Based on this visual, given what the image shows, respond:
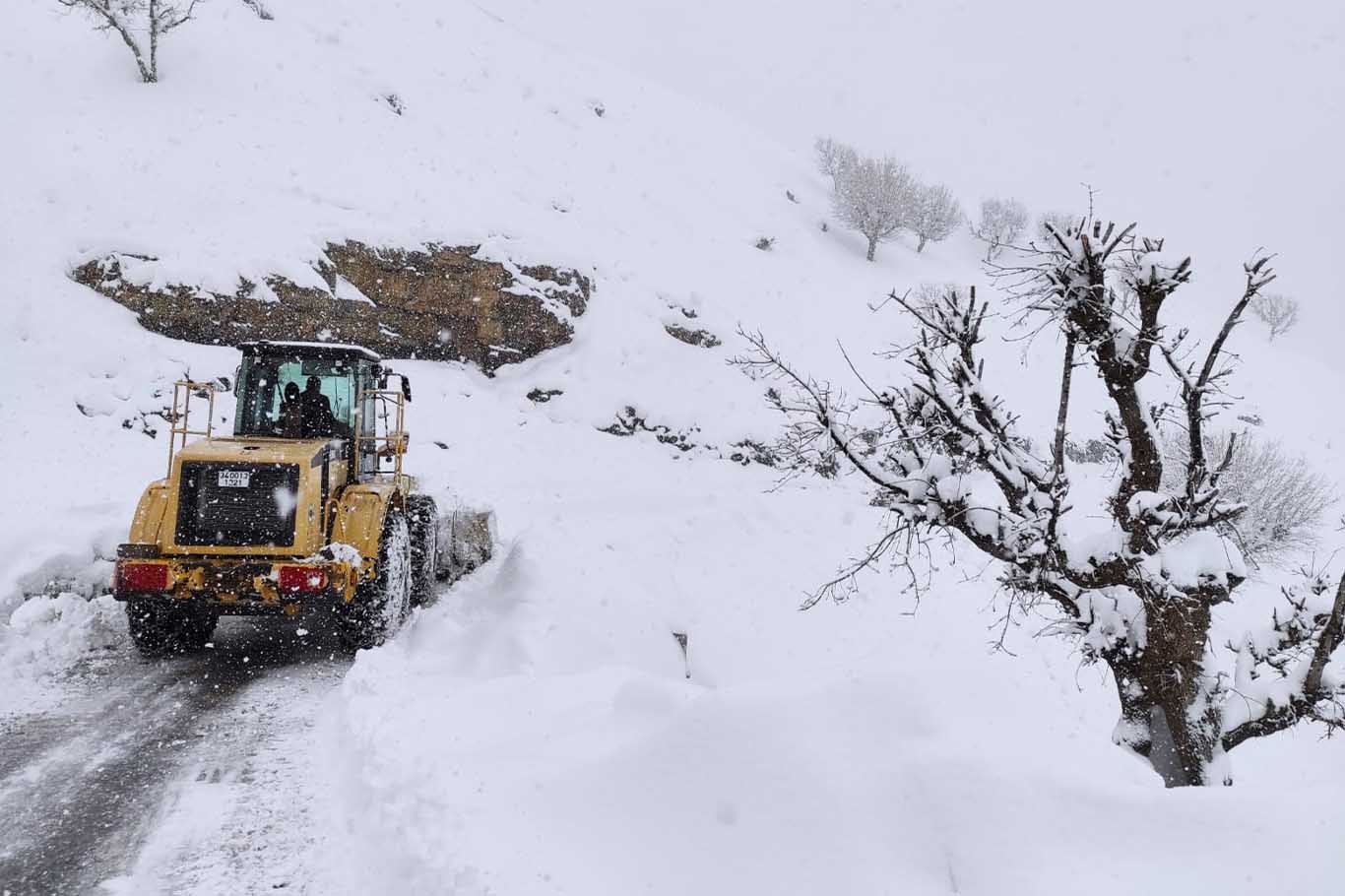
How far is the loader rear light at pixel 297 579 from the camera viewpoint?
6.69m

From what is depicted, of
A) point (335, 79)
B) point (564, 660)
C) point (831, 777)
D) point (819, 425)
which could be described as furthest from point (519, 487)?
point (335, 79)

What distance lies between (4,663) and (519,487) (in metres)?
8.94

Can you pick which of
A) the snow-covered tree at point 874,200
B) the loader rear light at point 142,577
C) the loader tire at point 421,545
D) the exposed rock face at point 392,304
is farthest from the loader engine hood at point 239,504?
the snow-covered tree at point 874,200

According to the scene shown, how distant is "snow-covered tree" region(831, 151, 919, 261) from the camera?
37156 millimetres

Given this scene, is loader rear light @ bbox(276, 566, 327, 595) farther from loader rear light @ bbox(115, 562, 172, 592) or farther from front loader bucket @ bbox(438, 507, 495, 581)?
front loader bucket @ bbox(438, 507, 495, 581)

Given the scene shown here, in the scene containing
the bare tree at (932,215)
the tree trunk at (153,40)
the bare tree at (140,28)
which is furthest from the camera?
the bare tree at (932,215)

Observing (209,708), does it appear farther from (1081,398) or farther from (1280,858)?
(1081,398)

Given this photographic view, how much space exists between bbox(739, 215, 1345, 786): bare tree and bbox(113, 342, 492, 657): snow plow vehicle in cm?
427

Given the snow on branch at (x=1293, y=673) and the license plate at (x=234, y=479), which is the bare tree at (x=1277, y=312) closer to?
the snow on branch at (x=1293, y=673)

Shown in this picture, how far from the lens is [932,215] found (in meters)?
40.9

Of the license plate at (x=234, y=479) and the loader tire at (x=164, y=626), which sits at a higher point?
the license plate at (x=234, y=479)

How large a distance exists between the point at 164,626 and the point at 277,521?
1547 millimetres

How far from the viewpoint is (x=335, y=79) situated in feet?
80.0

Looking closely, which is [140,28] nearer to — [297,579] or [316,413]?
[316,413]
